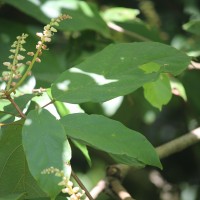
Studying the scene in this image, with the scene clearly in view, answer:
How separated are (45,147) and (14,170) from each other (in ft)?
0.79

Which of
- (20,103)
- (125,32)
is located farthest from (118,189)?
(125,32)

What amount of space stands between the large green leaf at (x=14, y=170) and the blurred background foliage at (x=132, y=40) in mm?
Answer: 513

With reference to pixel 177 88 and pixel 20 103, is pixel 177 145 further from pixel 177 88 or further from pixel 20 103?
pixel 20 103

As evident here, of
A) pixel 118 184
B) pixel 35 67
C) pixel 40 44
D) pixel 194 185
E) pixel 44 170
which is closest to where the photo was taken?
pixel 44 170

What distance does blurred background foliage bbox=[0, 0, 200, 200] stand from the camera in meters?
1.88

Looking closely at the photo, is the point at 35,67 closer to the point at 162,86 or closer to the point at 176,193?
the point at 162,86

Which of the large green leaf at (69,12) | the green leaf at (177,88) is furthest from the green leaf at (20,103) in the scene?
the green leaf at (177,88)

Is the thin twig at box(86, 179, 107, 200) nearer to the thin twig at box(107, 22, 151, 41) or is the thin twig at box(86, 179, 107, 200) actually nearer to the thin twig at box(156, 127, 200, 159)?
the thin twig at box(156, 127, 200, 159)

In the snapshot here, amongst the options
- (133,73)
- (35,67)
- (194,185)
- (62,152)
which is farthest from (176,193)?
(62,152)

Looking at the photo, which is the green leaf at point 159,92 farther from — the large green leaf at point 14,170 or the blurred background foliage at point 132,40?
the large green leaf at point 14,170

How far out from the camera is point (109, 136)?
1034 millimetres

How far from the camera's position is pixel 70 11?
1.89 m

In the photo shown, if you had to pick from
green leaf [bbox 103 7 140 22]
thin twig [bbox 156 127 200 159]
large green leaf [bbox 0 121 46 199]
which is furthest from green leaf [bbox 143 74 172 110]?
green leaf [bbox 103 7 140 22]

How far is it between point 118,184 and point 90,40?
82 cm
